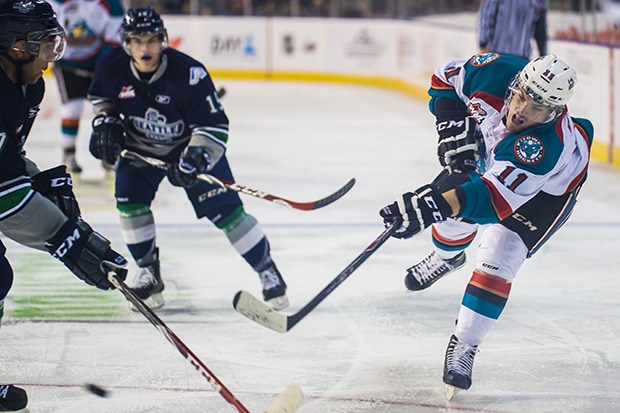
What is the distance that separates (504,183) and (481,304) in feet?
1.17

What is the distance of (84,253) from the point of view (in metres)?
2.69

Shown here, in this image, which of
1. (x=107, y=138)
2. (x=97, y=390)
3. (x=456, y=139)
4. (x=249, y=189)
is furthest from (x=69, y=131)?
(x=97, y=390)

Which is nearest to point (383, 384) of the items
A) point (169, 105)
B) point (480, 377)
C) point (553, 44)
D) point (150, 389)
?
point (480, 377)

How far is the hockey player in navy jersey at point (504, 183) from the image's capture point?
9.07ft

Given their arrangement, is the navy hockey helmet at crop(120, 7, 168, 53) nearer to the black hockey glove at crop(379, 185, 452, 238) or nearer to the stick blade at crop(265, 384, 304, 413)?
the black hockey glove at crop(379, 185, 452, 238)

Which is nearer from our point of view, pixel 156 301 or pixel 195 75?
pixel 195 75

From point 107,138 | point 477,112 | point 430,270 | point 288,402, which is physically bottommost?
point 430,270

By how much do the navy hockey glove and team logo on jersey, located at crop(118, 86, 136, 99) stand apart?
0.28 meters

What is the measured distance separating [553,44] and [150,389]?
5.17m

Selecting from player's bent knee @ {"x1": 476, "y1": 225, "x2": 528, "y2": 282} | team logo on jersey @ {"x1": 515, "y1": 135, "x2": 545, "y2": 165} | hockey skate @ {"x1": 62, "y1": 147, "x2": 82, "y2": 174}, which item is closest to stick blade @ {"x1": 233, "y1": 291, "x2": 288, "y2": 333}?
player's bent knee @ {"x1": 476, "y1": 225, "x2": 528, "y2": 282}

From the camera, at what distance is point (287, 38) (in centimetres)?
1150

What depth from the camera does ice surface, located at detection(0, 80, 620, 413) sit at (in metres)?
2.95

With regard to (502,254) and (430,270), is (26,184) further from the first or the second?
(430,270)

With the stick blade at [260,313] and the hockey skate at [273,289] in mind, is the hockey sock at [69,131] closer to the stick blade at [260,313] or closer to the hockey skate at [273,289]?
the hockey skate at [273,289]
